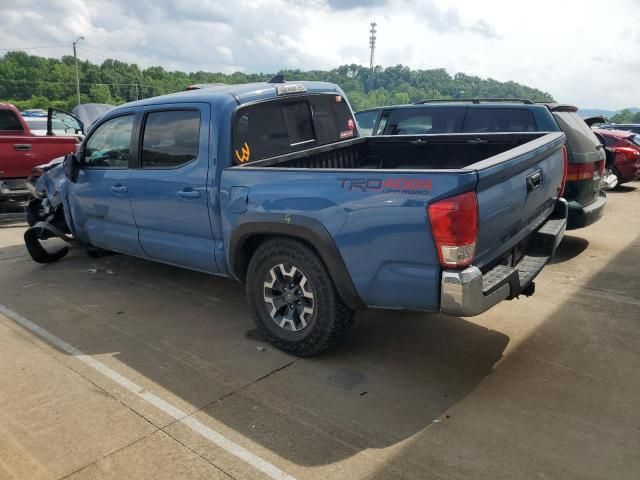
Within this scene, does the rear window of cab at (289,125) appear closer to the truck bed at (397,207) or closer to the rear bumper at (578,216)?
the truck bed at (397,207)

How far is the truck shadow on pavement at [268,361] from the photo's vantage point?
2.95 meters

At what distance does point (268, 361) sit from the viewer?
3711 millimetres

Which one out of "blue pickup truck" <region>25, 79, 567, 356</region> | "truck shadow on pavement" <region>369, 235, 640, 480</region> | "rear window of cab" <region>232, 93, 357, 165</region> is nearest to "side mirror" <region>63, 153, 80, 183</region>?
"blue pickup truck" <region>25, 79, 567, 356</region>

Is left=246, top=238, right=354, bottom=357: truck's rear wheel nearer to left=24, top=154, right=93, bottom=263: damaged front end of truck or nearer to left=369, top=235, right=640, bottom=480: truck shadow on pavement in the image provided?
left=369, top=235, right=640, bottom=480: truck shadow on pavement

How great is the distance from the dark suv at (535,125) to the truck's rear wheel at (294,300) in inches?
94.5

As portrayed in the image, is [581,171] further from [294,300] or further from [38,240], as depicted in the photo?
[38,240]

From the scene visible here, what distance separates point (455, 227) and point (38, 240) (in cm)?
517

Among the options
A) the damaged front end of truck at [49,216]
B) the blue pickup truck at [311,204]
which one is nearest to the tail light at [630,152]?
the blue pickup truck at [311,204]

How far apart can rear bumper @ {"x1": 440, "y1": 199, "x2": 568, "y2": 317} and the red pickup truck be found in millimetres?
7582

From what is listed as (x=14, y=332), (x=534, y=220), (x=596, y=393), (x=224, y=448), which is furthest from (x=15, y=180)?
(x=596, y=393)

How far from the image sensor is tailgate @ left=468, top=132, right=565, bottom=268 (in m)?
2.95

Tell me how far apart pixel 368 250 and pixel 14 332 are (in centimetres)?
306

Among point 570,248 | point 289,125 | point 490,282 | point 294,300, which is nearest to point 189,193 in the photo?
point 289,125

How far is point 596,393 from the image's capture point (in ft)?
10.6
